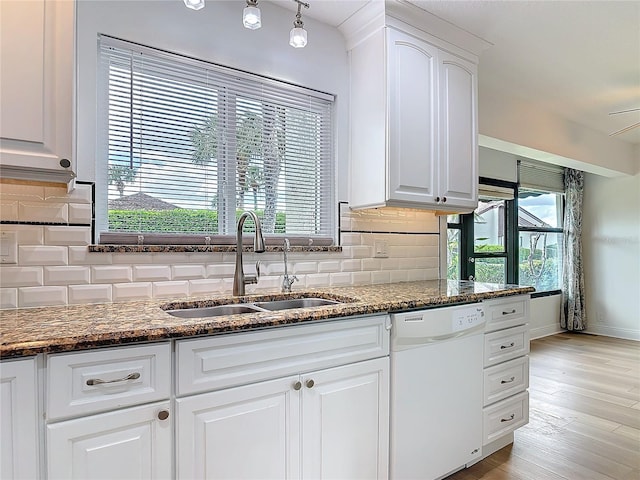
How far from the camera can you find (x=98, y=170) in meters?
1.75

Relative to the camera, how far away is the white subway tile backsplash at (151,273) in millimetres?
1789

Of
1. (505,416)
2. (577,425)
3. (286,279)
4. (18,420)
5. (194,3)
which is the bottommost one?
(577,425)

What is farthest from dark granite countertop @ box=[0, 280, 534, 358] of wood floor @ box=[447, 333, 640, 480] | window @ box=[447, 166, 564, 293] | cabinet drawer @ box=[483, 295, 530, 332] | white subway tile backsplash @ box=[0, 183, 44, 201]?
window @ box=[447, 166, 564, 293]

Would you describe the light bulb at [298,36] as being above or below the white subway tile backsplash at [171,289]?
above

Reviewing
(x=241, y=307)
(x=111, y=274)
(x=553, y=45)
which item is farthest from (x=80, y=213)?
(x=553, y=45)

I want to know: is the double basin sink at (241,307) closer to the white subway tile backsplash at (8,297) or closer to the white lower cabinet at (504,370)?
the white subway tile backsplash at (8,297)

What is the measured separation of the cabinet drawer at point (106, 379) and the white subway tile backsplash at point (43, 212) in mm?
779

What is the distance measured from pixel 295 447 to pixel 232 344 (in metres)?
0.49

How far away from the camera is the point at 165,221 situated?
192 centimetres

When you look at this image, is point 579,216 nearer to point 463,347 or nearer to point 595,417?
point 595,417

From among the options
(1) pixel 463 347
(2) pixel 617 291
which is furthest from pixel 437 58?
(2) pixel 617 291

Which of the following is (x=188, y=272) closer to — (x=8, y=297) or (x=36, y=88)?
(x=8, y=297)

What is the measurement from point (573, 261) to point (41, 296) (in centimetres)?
604

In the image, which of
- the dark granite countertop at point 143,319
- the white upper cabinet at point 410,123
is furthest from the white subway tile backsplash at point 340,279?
the white upper cabinet at point 410,123
